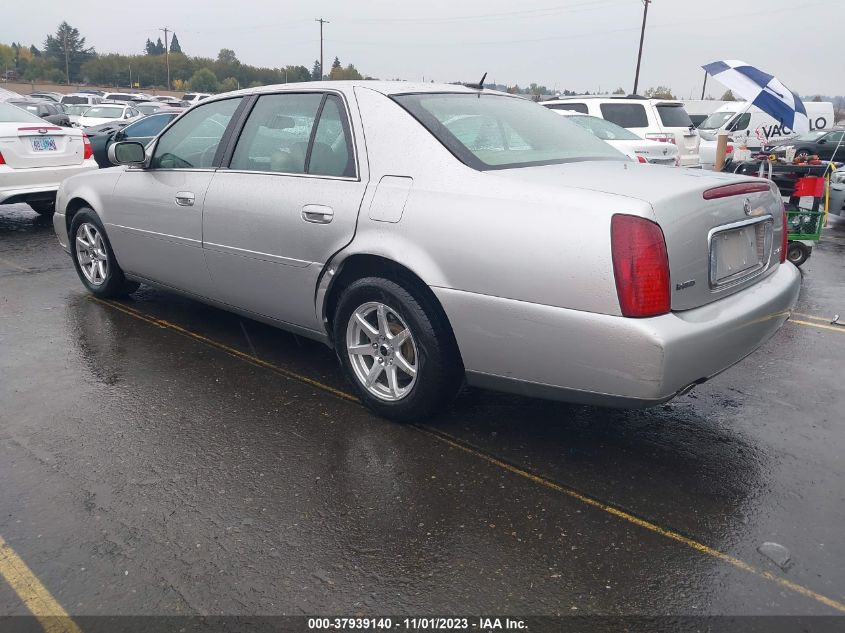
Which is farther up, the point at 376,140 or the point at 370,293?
the point at 376,140

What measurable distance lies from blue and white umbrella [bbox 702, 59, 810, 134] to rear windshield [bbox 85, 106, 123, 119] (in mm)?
19215

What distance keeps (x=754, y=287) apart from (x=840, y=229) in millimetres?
8679

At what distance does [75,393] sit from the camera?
394 centimetres

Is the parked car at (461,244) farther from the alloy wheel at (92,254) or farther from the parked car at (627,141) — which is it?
the parked car at (627,141)

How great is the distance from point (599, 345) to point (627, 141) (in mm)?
9091

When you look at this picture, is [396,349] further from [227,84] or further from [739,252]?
[227,84]

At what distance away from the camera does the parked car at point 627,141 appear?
1082 centimetres

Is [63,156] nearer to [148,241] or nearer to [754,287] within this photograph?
[148,241]

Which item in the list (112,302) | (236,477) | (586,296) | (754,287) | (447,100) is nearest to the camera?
(586,296)

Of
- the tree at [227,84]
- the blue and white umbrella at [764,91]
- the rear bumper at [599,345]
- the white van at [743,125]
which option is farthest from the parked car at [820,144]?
the tree at [227,84]

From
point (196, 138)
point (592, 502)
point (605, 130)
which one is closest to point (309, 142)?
point (196, 138)

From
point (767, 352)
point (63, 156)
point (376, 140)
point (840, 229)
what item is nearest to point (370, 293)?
point (376, 140)

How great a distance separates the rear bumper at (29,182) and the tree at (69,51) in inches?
4777

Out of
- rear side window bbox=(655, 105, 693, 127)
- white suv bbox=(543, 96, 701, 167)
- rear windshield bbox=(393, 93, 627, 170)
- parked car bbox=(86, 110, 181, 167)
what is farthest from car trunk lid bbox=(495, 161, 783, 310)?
parked car bbox=(86, 110, 181, 167)
